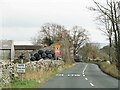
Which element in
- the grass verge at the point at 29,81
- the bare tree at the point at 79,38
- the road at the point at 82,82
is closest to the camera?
the grass verge at the point at 29,81

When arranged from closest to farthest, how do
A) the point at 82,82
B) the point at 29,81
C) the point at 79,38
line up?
the point at 29,81 < the point at 82,82 < the point at 79,38

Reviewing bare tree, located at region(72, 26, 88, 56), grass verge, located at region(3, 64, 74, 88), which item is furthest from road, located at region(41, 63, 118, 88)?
bare tree, located at region(72, 26, 88, 56)

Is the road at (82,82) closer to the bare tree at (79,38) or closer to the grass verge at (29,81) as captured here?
the grass verge at (29,81)

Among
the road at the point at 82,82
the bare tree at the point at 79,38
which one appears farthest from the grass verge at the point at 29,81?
the bare tree at the point at 79,38

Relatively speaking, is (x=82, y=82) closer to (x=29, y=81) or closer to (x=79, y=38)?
(x=29, y=81)

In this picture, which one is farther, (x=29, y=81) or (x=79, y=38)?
(x=79, y=38)

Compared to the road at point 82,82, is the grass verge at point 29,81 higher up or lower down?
higher up

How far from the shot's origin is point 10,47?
100188mm

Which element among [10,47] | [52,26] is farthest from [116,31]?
[52,26]

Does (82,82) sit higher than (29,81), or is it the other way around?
(29,81)

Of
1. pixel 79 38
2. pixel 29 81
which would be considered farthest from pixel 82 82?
pixel 79 38

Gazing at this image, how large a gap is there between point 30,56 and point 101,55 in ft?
256

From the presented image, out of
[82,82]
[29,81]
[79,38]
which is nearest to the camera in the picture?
[29,81]

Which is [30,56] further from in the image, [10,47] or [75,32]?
[75,32]
